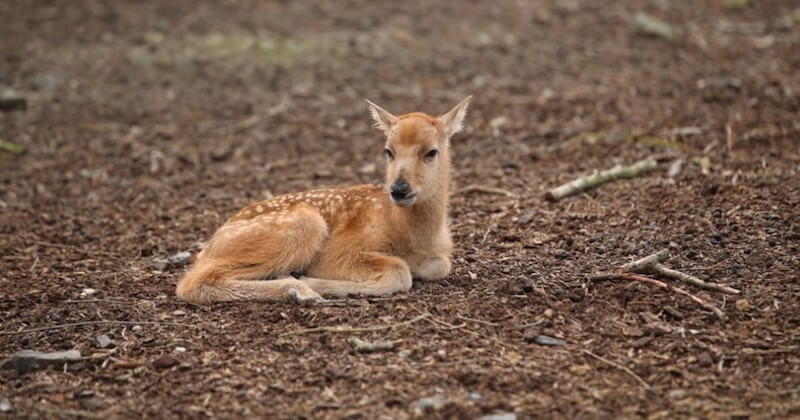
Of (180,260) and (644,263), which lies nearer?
→ (644,263)

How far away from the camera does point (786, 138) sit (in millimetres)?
9883

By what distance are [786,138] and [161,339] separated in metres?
7.00

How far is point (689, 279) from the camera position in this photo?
650cm

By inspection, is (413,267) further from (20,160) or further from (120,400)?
(20,160)

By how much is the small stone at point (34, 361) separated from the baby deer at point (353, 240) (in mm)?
1124

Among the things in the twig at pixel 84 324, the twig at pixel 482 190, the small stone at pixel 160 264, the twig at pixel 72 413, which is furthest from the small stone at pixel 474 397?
the twig at pixel 482 190

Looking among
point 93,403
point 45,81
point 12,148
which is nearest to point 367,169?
point 12,148

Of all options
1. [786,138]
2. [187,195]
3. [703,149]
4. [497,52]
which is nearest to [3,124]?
[187,195]

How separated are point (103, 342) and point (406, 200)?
2368 millimetres

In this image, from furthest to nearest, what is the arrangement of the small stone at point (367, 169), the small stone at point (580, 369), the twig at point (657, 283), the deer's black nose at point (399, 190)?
the small stone at point (367, 169) < the deer's black nose at point (399, 190) < the twig at point (657, 283) < the small stone at point (580, 369)

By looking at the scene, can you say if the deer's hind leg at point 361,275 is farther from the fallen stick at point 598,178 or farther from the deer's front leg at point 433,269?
the fallen stick at point 598,178

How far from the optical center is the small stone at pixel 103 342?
6258mm

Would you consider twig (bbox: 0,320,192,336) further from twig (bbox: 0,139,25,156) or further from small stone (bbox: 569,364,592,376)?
twig (bbox: 0,139,25,156)

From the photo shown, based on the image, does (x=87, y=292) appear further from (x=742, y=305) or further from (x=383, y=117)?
(x=742, y=305)
